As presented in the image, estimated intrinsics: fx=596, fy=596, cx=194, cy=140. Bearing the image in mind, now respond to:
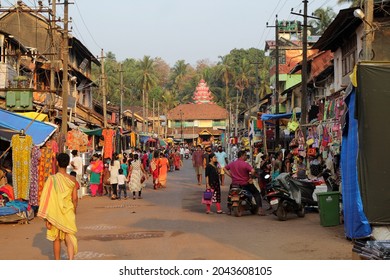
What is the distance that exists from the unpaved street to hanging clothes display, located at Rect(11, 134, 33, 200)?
88cm

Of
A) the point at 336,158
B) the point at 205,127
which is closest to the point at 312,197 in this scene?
the point at 336,158

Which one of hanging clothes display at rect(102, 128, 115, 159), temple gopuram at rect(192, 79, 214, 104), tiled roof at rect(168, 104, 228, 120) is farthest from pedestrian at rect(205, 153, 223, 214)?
temple gopuram at rect(192, 79, 214, 104)

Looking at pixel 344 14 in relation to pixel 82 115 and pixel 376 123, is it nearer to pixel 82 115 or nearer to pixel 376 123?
pixel 376 123

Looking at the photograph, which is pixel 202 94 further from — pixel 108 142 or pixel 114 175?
pixel 114 175

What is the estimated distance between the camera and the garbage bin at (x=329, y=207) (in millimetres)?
13805

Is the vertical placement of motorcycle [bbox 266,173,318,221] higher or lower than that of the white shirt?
lower

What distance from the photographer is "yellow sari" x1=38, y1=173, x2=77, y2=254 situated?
28.0ft

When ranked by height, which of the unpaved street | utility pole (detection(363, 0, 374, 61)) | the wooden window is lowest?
the unpaved street

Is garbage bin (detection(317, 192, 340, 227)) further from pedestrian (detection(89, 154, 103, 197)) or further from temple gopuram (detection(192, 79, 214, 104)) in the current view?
temple gopuram (detection(192, 79, 214, 104))

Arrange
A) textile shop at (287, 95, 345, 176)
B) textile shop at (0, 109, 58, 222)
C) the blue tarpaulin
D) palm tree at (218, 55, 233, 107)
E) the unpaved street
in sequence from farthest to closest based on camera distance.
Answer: palm tree at (218, 55, 233, 107) < textile shop at (287, 95, 345, 176) < textile shop at (0, 109, 58, 222) < the blue tarpaulin < the unpaved street

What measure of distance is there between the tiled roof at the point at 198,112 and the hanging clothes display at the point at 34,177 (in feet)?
283

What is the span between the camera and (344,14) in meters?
23.0

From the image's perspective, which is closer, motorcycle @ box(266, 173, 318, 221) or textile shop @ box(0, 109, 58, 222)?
textile shop @ box(0, 109, 58, 222)

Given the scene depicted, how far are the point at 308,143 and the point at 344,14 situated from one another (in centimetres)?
523
